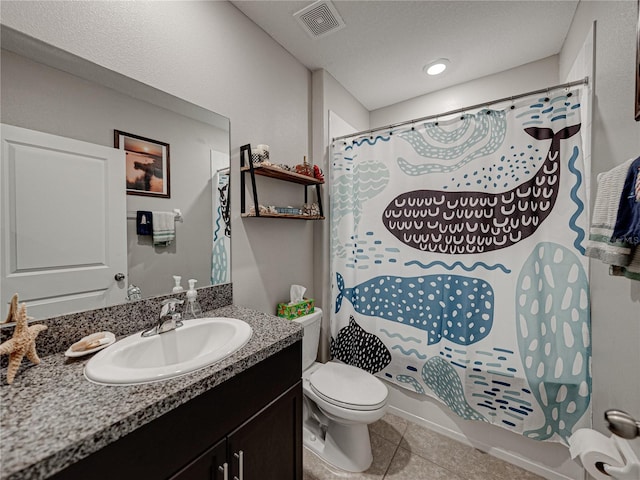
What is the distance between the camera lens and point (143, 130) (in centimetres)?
108

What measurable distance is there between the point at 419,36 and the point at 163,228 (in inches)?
73.1

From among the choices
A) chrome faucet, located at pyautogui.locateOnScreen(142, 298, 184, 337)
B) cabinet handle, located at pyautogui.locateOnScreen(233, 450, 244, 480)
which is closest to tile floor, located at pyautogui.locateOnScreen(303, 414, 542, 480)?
cabinet handle, located at pyautogui.locateOnScreen(233, 450, 244, 480)

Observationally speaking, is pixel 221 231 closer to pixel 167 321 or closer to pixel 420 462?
pixel 167 321

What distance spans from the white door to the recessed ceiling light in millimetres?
2033

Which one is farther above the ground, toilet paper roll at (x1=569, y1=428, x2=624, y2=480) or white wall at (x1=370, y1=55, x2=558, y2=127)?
white wall at (x1=370, y1=55, x2=558, y2=127)

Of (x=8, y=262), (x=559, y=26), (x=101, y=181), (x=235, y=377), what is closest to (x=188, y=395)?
(x=235, y=377)

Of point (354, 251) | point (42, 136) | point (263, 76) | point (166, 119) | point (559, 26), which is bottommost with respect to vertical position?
point (354, 251)

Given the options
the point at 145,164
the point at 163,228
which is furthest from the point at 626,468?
the point at 145,164

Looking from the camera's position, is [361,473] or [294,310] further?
[294,310]

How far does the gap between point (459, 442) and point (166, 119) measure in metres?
2.42

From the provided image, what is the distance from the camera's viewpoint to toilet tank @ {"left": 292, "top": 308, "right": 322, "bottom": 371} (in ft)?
5.40

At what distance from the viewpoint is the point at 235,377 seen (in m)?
0.81

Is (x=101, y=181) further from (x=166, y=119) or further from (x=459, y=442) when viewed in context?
(x=459, y=442)

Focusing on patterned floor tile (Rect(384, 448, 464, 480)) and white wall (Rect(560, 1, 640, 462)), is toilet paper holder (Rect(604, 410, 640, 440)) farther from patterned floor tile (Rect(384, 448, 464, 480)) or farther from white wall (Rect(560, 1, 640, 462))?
patterned floor tile (Rect(384, 448, 464, 480))
